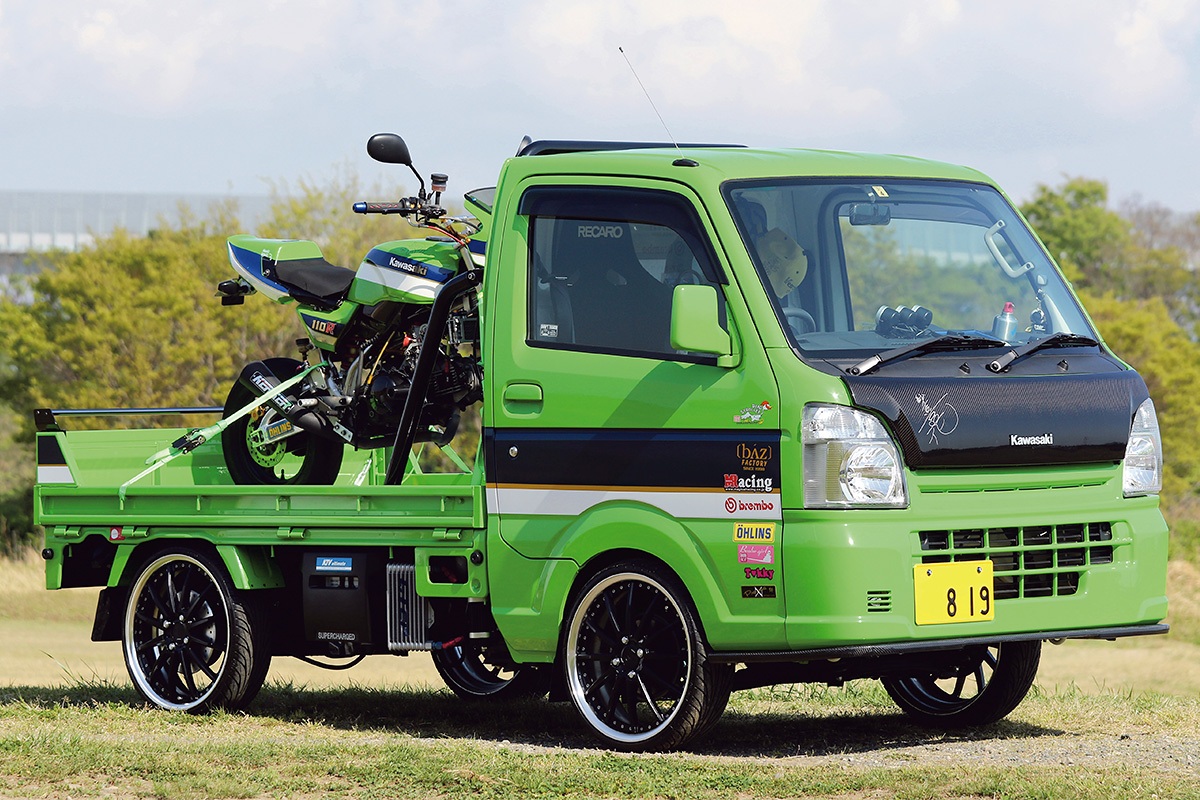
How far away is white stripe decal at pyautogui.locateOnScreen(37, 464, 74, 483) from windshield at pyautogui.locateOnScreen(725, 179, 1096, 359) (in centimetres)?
456

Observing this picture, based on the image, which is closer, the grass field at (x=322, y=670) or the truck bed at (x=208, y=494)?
the truck bed at (x=208, y=494)

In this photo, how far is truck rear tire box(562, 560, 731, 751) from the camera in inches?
288

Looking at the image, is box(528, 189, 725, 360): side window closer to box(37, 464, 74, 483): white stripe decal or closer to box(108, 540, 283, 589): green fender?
box(108, 540, 283, 589): green fender

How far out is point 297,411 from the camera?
9.77 m

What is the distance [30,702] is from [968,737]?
18.1 ft

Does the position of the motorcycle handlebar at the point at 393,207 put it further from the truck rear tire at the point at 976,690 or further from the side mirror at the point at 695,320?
the truck rear tire at the point at 976,690

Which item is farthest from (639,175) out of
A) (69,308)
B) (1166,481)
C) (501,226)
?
(1166,481)

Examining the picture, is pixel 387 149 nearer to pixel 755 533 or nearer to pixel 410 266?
pixel 410 266

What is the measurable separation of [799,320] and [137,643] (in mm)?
4519

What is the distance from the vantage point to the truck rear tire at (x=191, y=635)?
9.07m

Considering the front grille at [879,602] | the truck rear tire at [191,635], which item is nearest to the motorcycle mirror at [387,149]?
the truck rear tire at [191,635]

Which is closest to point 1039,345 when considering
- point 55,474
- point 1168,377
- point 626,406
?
point 626,406

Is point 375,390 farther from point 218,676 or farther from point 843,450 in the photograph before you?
point 843,450

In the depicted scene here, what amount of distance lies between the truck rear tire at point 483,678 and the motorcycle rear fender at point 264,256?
2.40m
